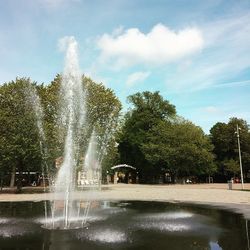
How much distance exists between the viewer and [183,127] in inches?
2886

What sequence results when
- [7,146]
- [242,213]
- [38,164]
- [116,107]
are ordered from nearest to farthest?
[242,213] < [7,146] < [38,164] < [116,107]

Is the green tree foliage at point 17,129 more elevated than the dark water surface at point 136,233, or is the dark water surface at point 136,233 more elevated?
the green tree foliage at point 17,129

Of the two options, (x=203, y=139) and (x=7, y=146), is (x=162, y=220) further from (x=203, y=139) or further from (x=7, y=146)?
(x=203, y=139)

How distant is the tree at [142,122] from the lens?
78.9 metres

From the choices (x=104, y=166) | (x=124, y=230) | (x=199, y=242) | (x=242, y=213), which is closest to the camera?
(x=199, y=242)

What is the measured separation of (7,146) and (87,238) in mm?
29631

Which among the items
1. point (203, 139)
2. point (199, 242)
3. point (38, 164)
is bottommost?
point (199, 242)

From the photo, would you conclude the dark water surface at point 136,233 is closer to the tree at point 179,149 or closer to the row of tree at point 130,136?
the row of tree at point 130,136

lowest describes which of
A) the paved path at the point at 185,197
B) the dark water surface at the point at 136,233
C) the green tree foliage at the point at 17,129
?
the dark water surface at the point at 136,233

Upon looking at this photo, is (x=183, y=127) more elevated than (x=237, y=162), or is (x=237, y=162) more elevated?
(x=183, y=127)

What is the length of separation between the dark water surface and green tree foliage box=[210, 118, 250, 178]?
60.1 metres

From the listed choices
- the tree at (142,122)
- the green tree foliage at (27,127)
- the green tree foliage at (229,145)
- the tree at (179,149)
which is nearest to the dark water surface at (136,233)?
the green tree foliage at (27,127)

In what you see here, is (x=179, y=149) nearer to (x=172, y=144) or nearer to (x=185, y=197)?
(x=172, y=144)

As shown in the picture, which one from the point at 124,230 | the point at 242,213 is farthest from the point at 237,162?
the point at 124,230
